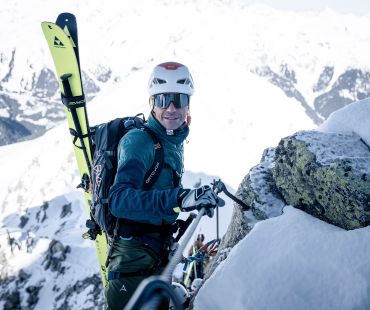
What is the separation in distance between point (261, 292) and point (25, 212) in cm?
11684

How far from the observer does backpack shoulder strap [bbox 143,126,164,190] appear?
545cm

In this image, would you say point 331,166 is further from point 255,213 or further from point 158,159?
point 158,159

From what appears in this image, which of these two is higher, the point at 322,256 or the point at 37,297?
the point at 322,256

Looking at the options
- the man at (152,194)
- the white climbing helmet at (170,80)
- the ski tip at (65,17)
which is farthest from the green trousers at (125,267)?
the ski tip at (65,17)

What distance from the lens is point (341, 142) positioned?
252 inches

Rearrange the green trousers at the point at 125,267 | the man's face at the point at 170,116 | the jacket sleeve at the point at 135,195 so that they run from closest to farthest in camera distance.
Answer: the jacket sleeve at the point at 135,195 → the green trousers at the point at 125,267 → the man's face at the point at 170,116

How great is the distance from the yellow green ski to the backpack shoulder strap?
296 centimetres

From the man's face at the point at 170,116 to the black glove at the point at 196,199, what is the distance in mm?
1233

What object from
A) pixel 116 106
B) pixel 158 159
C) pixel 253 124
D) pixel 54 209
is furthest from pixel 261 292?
pixel 116 106

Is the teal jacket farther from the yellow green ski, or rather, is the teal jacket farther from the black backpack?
the yellow green ski

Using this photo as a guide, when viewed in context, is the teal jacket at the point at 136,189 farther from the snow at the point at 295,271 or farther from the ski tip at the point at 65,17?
the ski tip at the point at 65,17

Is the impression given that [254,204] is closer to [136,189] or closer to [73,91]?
[136,189]

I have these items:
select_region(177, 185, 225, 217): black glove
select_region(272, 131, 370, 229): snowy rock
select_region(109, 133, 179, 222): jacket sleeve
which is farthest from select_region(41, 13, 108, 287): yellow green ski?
select_region(272, 131, 370, 229): snowy rock

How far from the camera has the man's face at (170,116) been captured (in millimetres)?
5938
